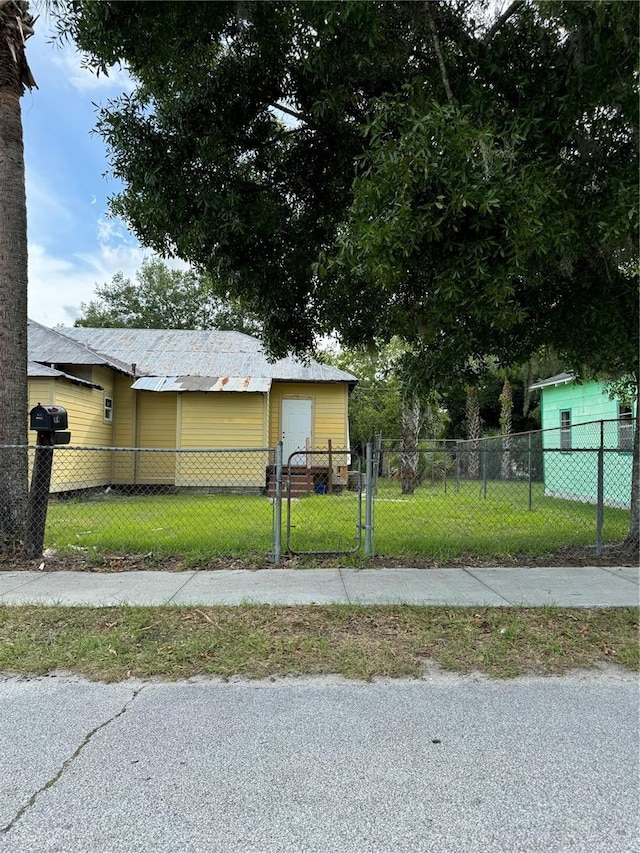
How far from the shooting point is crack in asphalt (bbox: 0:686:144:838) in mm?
2113

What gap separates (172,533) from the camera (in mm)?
8203

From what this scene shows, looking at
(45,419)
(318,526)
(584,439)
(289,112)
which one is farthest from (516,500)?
(45,419)

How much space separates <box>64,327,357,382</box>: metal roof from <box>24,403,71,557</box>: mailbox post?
8.70 meters

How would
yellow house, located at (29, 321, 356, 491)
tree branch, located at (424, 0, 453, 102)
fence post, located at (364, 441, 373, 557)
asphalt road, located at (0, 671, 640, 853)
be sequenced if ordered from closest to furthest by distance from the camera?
1. asphalt road, located at (0, 671, 640, 853)
2. tree branch, located at (424, 0, 453, 102)
3. fence post, located at (364, 441, 373, 557)
4. yellow house, located at (29, 321, 356, 491)

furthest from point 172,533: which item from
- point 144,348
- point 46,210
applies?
point 144,348

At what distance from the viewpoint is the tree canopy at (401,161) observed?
13.7 feet

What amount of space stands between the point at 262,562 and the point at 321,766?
13.1ft

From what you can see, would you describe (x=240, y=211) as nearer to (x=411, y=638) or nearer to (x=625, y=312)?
(x=625, y=312)

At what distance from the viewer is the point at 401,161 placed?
4.09 m

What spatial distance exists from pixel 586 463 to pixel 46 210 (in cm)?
1551

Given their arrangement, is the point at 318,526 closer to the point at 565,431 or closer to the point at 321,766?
the point at 321,766

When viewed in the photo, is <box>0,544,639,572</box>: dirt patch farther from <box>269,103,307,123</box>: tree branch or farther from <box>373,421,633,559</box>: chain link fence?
<box>269,103,307,123</box>: tree branch

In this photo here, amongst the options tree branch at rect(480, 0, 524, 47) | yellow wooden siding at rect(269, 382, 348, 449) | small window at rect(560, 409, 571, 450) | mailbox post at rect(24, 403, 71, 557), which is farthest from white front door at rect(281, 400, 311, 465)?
tree branch at rect(480, 0, 524, 47)

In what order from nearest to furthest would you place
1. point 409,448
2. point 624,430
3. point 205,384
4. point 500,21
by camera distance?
1. point 500,21
2. point 624,430
3. point 205,384
4. point 409,448
